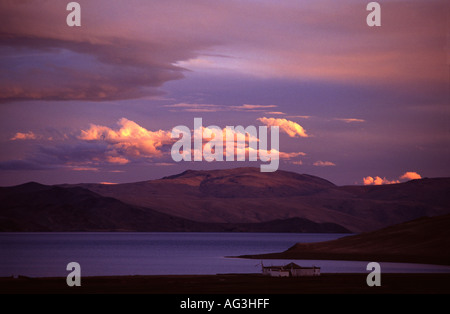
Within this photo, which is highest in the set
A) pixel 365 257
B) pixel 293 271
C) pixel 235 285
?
pixel 293 271

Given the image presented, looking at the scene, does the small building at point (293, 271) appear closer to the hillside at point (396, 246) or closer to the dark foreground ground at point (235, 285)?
the dark foreground ground at point (235, 285)

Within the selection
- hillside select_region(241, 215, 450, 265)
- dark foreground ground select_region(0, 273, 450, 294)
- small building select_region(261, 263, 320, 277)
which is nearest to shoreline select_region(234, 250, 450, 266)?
hillside select_region(241, 215, 450, 265)

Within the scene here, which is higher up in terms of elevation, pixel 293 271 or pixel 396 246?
pixel 293 271

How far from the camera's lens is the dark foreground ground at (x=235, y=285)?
56.6m

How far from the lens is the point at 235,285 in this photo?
62.8 meters

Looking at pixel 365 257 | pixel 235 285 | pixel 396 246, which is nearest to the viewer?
pixel 235 285

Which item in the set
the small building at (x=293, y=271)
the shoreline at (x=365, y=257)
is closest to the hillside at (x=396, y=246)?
the shoreline at (x=365, y=257)

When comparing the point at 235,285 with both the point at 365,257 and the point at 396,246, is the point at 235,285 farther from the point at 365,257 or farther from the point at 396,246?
the point at 396,246

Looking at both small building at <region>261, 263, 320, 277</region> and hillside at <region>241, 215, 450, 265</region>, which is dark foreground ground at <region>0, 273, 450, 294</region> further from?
→ hillside at <region>241, 215, 450, 265</region>

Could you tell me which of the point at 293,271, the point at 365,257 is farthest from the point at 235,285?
the point at 365,257
